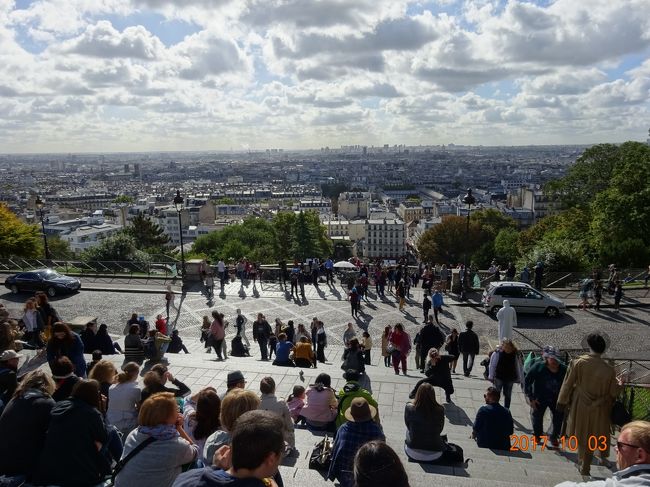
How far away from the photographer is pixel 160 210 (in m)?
154

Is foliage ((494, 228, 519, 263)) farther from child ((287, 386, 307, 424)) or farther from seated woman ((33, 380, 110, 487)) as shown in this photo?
seated woman ((33, 380, 110, 487))

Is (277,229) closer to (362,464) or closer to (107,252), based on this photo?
(107,252)

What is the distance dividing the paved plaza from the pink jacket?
0.26 metres

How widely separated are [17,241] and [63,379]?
93.0ft

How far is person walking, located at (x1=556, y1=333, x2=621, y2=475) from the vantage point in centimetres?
604

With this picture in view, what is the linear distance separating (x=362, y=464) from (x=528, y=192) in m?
147

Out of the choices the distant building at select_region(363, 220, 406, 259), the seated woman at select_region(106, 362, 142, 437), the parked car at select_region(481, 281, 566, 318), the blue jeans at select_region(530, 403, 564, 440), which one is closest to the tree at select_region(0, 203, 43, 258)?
the parked car at select_region(481, 281, 566, 318)

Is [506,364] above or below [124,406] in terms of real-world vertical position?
below

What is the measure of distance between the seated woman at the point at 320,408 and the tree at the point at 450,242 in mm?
69522

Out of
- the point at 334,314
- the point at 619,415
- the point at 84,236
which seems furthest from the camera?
the point at 84,236

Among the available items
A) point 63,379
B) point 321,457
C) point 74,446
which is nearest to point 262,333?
point 63,379

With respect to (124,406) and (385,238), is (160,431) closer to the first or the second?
(124,406)

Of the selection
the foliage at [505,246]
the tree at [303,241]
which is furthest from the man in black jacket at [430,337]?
the tree at [303,241]

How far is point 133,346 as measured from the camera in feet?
36.3
